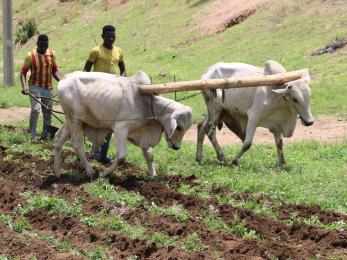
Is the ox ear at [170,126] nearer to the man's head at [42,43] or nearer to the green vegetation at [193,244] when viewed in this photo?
the green vegetation at [193,244]

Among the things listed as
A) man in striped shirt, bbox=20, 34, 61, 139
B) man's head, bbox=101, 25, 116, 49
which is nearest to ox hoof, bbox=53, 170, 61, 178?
man's head, bbox=101, 25, 116, 49

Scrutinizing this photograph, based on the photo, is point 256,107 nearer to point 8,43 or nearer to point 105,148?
point 105,148

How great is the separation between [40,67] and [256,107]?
3.69m

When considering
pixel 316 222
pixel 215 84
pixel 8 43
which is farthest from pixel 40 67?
pixel 8 43

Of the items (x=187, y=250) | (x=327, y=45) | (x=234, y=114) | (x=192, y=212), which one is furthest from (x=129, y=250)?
(x=327, y=45)

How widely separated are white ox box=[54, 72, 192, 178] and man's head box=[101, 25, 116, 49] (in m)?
0.96

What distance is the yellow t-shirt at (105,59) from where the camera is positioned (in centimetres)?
1109

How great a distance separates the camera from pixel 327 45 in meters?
19.8

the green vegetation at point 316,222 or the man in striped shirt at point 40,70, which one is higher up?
the man in striped shirt at point 40,70

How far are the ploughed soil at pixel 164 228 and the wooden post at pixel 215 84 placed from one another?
3.80 feet

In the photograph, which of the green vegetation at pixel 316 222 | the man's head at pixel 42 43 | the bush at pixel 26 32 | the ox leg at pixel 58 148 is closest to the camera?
the green vegetation at pixel 316 222

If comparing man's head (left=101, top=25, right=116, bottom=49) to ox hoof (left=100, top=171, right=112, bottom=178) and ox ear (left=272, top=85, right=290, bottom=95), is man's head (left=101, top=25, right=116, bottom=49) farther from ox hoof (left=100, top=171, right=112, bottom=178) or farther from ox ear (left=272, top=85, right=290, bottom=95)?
ox ear (left=272, top=85, right=290, bottom=95)

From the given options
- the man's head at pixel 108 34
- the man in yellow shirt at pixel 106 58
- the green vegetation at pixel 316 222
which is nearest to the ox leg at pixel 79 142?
the man in yellow shirt at pixel 106 58

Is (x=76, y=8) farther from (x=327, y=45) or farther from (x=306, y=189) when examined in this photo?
(x=306, y=189)
